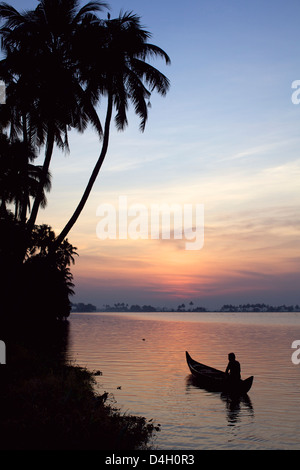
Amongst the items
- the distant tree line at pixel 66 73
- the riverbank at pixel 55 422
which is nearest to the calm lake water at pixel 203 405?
the riverbank at pixel 55 422

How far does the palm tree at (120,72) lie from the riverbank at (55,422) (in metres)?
9.59

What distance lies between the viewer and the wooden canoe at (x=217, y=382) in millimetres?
27047

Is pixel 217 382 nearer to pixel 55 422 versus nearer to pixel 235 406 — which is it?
pixel 235 406

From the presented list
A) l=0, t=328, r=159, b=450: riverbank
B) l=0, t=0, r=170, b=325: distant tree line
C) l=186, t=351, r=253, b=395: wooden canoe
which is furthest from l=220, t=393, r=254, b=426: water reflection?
l=0, t=0, r=170, b=325: distant tree line

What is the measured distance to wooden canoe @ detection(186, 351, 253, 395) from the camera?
27.0 metres

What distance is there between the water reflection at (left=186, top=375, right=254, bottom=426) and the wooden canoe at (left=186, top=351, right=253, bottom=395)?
278 millimetres

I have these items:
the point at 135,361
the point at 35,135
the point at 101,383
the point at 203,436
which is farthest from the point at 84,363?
the point at 203,436

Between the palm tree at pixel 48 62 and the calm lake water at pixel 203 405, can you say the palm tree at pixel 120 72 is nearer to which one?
the palm tree at pixel 48 62

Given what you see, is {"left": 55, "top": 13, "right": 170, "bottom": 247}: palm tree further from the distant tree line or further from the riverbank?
the riverbank

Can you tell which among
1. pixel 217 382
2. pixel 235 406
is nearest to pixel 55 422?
pixel 235 406

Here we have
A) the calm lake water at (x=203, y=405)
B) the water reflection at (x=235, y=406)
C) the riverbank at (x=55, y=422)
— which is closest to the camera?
the riverbank at (x=55, y=422)

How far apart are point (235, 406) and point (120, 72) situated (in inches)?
746

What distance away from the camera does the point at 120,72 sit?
86.7ft
